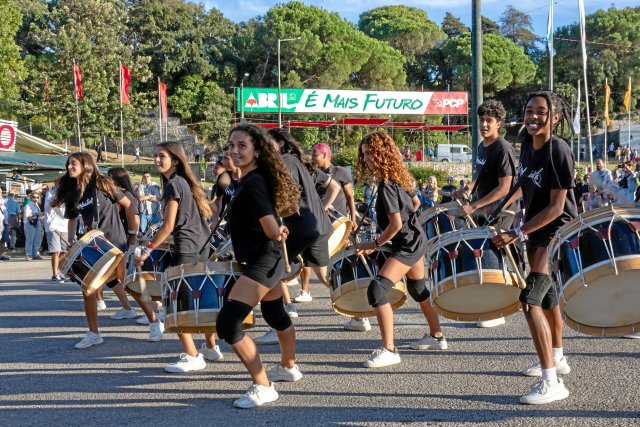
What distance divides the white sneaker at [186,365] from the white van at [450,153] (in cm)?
4371

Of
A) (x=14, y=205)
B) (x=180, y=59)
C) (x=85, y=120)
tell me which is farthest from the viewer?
(x=180, y=59)

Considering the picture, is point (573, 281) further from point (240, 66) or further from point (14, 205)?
point (240, 66)

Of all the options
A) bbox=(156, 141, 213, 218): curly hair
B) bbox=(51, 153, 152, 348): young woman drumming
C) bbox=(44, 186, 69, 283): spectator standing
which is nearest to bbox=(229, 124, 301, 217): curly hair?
bbox=(156, 141, 213, 218): curly hair

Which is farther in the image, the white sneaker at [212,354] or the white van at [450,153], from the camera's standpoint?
the white van at [450,153]

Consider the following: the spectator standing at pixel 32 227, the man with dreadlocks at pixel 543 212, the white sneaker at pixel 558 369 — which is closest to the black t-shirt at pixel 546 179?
the man with dreadlocks at pixel 543 212

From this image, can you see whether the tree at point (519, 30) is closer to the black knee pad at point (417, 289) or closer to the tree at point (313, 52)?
the tree at point (313, 52)

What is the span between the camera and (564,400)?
15.4 ft

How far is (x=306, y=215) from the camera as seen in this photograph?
5270 millimetres

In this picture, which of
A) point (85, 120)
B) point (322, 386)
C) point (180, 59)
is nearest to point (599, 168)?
point (322, 386)

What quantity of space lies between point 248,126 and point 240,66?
2098 inches

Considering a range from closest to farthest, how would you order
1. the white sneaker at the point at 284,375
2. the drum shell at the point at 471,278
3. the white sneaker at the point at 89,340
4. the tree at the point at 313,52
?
the drum shell at the point at 471,278
the white sneaker at the point at 284,375
the white sneaker at the point at 89,340
the tree at the point at 313,52

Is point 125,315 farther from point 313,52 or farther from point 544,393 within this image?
point 313,52

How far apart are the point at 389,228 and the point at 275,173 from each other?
Result: 1.24 metres

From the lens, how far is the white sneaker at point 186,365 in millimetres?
5824
